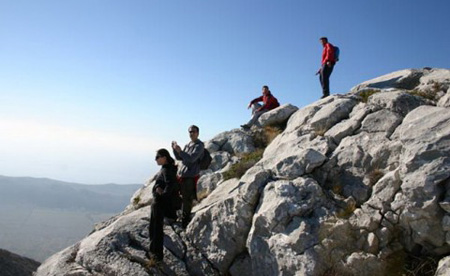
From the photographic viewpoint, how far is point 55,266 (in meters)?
12.6

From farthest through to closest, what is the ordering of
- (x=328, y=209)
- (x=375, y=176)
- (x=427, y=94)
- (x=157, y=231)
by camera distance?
(x=427, y=94), (x=157, y=231), (x=375, y=176), (x=328, y=209)

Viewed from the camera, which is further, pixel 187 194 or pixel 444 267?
pixel 187 194

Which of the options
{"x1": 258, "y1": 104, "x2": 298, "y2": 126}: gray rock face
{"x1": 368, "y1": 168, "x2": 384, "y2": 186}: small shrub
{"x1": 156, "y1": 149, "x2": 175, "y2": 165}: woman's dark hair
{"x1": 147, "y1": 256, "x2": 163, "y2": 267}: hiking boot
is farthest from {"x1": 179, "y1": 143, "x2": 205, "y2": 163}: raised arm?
{"x1": 258, "y1": 104, "x2": 298, "y2": 126}: gray rock face

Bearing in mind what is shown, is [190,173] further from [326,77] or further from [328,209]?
[326,77]

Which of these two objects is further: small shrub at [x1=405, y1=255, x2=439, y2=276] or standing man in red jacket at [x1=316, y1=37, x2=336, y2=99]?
standing man in red jacket at [x1=316, y1=37, x2=336, y2=99]

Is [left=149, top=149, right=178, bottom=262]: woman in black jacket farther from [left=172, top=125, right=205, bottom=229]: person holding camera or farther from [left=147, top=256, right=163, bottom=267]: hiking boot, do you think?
[left=172, top=125, right=205, bottom=229]: person holding camera

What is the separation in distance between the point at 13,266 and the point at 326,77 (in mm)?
23630

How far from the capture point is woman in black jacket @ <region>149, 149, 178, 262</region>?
11.8 metres

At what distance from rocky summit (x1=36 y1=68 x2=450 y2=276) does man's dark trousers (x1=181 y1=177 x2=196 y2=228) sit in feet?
1.79

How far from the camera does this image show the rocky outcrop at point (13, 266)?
20.6 meters

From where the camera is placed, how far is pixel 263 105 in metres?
21.4

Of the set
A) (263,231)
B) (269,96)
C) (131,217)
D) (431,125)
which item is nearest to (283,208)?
(263,231)

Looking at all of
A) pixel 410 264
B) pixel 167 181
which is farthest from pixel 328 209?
pixel 167 181

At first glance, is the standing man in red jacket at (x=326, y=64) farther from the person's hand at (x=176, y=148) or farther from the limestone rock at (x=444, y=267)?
the limestone rock at (x=444, y=267)
